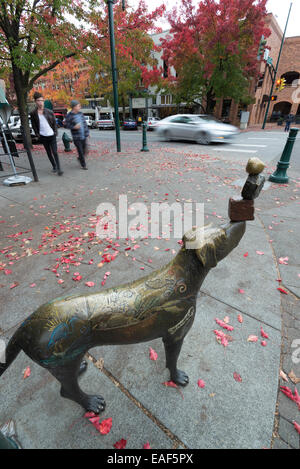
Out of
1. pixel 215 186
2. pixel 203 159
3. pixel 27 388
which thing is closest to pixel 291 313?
pixel 27 388

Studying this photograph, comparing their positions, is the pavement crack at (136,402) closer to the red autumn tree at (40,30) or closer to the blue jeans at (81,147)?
the blue jeans at (81,147)

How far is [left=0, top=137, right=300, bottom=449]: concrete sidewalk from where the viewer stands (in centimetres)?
152

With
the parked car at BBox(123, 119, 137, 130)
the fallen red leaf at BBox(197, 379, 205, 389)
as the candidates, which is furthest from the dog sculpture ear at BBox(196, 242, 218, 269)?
the parked car at BBox(123, 119, 137, 130)

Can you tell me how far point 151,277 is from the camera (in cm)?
129

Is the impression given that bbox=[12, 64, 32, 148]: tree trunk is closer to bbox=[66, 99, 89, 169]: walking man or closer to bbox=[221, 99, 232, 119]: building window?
bbox=[66, 99, 89, 169]: walking man


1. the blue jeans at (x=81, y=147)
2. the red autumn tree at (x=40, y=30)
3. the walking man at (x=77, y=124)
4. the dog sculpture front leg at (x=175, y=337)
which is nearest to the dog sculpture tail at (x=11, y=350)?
the dog sculpture front leg at (x=175, y=337)

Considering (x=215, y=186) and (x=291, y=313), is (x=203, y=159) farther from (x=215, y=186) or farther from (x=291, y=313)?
(x=291, y=313)

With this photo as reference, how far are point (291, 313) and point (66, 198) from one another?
509cm

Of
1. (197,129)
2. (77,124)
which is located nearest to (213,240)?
(77,124)

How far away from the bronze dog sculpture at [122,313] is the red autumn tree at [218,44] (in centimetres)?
2345

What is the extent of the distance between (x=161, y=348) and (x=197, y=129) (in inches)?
552

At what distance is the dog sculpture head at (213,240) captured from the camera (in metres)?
1.14

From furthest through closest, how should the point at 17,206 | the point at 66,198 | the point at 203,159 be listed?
the point at 203,159
the point at 66,198
the point at 17,206

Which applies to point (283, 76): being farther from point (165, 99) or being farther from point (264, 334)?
point (264, 334)
